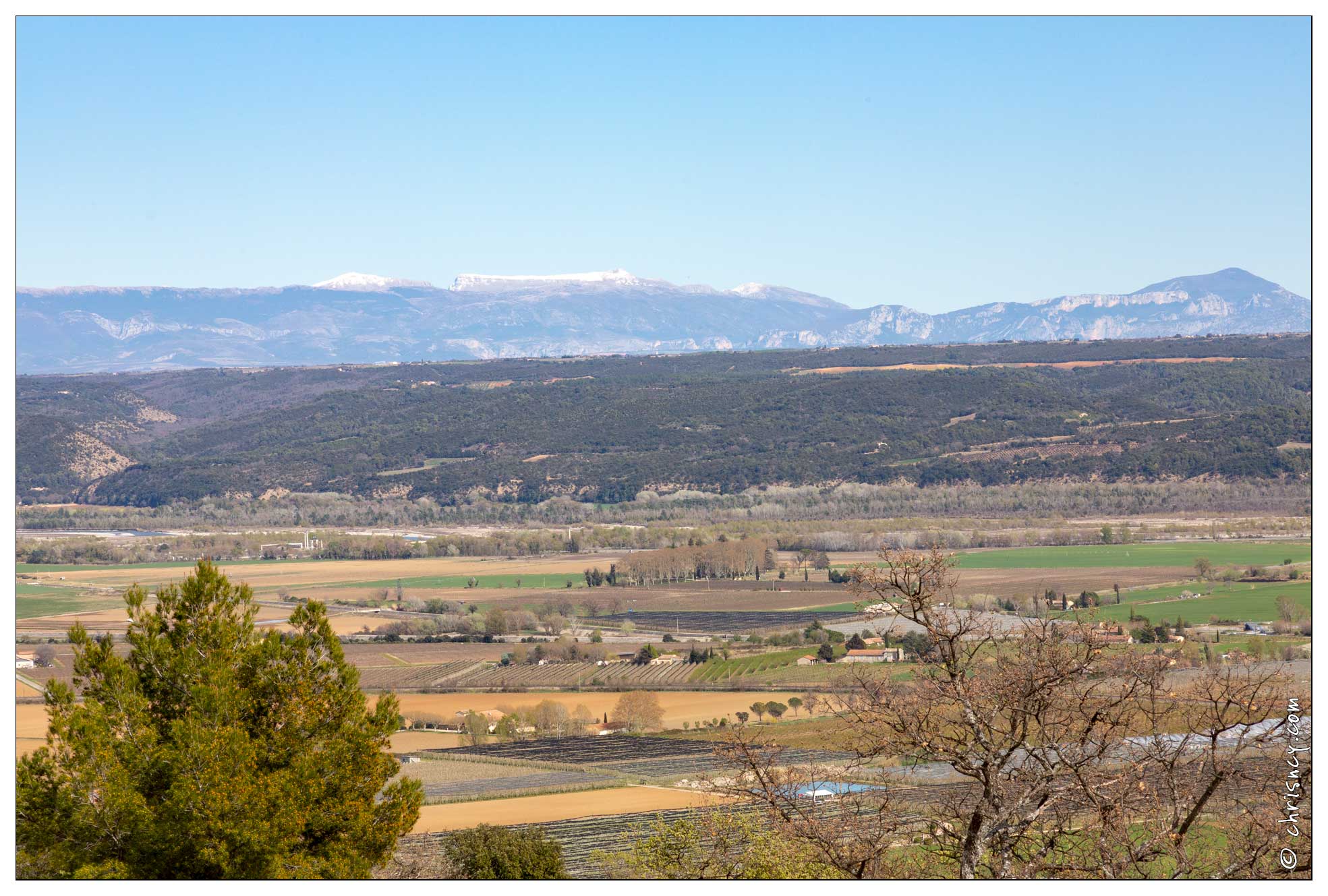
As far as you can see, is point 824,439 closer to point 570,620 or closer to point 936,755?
point 570,620

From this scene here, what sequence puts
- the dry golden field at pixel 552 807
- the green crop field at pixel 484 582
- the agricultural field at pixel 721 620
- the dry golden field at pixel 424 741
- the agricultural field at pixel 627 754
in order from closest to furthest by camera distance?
the dry golden field at pixel 552 807 → the agricultural field at pixel 627 754 → the dry golden field at pixel 424 741 → the agricultural field at pixel 721 620 → the green crop field at pixel 484 582

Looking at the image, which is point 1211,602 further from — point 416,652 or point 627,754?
point 416,652

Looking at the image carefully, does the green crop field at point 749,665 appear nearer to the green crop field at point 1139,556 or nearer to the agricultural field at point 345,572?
the green crop field at point 1139,556

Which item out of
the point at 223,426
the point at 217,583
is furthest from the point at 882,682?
the point at 223,426

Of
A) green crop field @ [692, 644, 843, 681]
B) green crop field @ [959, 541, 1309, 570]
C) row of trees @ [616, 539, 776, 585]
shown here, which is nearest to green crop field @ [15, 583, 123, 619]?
green crop field @ [692, 644, 843, 681]

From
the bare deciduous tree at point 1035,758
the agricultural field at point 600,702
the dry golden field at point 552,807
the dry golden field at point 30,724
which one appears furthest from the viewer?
the agricultural field at point 600,702

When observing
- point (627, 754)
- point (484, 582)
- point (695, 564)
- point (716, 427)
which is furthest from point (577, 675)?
point (716, 427)

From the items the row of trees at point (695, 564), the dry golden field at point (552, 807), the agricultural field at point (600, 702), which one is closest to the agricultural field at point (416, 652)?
the agricultural field at point (600, 702)
